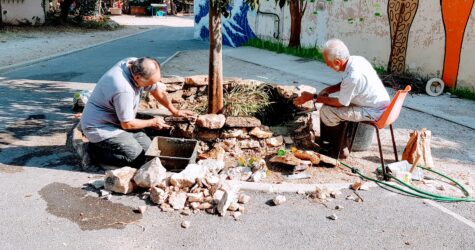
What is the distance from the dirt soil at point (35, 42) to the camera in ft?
47.0

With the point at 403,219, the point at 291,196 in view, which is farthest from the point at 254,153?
the point at 403,219

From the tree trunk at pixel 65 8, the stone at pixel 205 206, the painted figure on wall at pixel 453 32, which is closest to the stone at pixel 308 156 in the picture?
the stone at pixel 205 206

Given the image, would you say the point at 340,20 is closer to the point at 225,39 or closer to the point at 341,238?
the point at 225,39

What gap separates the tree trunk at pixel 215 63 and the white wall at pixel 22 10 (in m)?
22.4

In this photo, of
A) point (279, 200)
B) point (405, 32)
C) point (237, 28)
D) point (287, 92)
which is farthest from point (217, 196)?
point (237, 28)

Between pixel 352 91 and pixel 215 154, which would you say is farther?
pixel 215 154

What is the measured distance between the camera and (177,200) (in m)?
4.27

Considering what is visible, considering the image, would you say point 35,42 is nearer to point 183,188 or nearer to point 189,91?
point 189,91

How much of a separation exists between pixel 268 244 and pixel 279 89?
3.19 m

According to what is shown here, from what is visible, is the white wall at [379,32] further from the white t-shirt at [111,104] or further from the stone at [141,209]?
the stone at [141,209]

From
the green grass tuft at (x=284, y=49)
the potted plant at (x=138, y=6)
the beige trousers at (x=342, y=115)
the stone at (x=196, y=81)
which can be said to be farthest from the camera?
the potted plant at (x=138, y=6)

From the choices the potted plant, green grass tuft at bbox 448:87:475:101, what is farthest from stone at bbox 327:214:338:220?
the potted plant

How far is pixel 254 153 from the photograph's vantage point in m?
5.54

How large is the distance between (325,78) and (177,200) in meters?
8.06
